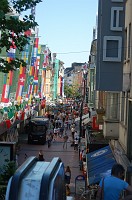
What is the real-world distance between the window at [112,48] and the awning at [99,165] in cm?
371

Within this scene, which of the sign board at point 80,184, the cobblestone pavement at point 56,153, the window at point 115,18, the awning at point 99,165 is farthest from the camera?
the cobblestone pavement at point 56,153

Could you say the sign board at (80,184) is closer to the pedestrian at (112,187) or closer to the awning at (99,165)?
the awning at (99,165)

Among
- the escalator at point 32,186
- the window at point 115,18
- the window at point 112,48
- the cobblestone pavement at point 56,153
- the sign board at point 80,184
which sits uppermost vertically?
the window at point 115,18

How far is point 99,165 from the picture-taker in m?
18.2

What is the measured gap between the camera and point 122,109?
20016mm

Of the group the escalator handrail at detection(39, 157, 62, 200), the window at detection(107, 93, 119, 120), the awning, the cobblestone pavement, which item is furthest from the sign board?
the escalator handrail at detection(39, 157, 62, 200)

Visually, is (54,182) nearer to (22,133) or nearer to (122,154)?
(122,154)

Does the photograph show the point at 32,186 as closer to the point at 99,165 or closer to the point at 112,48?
the point at 99,165

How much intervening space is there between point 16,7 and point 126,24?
26.4 feet

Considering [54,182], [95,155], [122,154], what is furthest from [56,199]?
[95,155]

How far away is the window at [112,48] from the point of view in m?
19.3

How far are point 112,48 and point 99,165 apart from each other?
4.61m

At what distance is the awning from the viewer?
1659 centimetres

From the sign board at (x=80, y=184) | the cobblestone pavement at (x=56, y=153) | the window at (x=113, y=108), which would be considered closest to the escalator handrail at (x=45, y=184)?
the sign board at (x=80, y=184)
